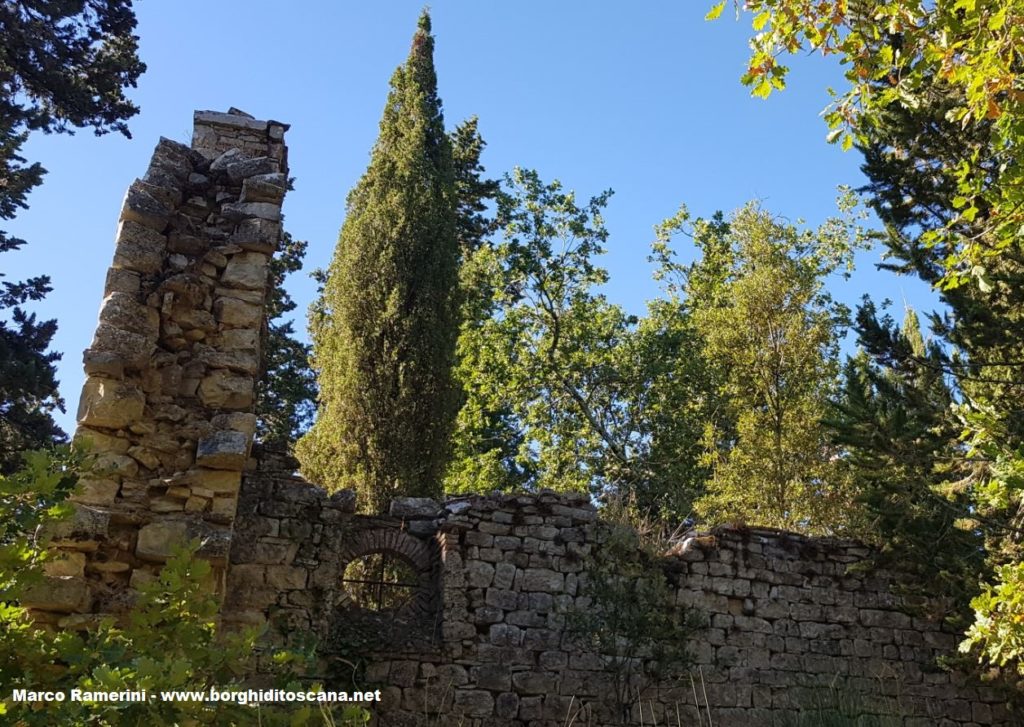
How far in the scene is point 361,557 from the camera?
27.1 feet

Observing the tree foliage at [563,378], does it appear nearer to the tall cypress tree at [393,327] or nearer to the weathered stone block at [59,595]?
the tall cypress tree at [393,327]

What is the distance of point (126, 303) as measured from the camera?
523 cm

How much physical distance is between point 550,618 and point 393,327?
6.61 metres

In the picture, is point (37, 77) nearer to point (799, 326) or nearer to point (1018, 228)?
point (799, 326)

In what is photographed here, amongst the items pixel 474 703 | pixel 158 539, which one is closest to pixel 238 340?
pixel 158 539

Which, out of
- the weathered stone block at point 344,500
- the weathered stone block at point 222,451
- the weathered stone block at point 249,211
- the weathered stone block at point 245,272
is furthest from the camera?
the weathered stone block at point 344,500

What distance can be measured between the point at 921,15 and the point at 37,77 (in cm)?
1234

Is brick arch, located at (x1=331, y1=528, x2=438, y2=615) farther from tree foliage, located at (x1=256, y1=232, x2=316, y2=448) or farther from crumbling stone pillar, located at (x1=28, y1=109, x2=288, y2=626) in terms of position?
tree foliage, located at (x1=256, y1=232, x2=316, y2=448)

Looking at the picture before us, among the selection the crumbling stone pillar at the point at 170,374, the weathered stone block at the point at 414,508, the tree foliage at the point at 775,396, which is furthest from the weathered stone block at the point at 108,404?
the tree foliage at the point at 775,396

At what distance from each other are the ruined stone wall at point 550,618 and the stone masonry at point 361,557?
18 mm

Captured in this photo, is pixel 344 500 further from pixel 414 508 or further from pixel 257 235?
pixel 257 235

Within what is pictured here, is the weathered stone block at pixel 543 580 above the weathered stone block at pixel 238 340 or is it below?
below

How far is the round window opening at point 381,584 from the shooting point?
26.9 feet

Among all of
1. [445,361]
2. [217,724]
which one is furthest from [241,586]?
[445,361]
